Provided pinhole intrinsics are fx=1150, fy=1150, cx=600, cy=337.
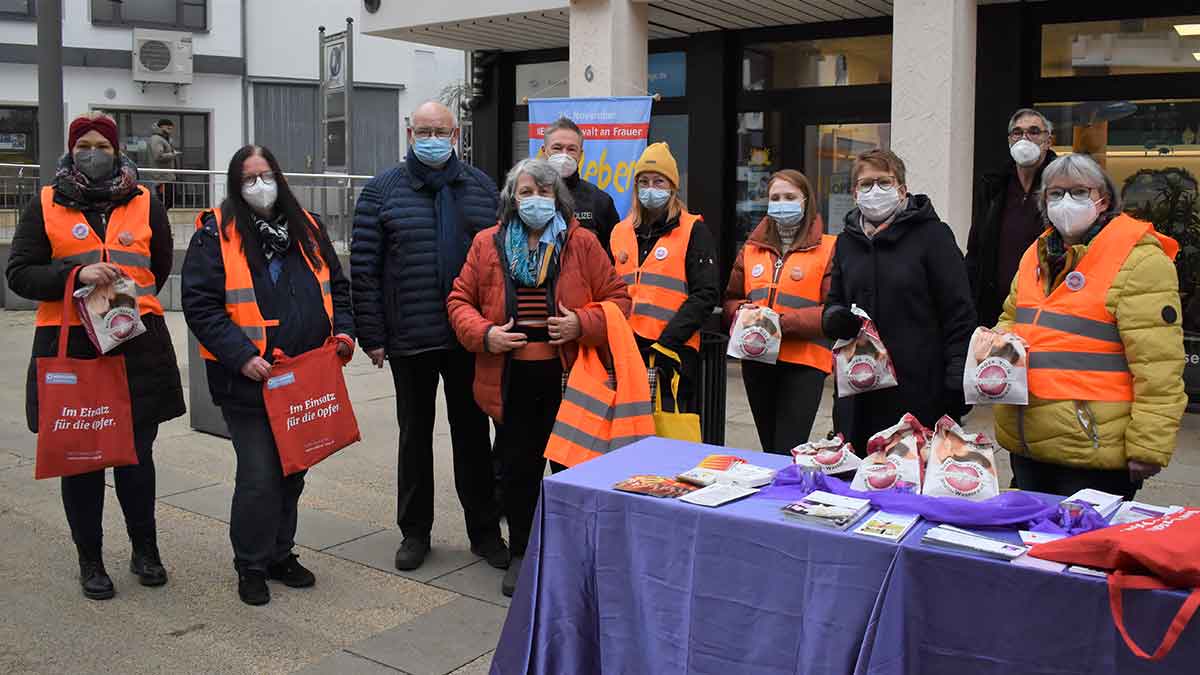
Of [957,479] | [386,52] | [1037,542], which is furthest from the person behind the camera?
[386,52]

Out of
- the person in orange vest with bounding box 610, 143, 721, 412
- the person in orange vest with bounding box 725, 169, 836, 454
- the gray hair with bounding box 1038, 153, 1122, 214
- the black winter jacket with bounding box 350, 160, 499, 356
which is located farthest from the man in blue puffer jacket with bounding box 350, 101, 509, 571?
the gray hair with bounding box 1038, 153, 1122, 214

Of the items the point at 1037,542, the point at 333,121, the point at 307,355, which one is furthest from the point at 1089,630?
the point at 333,121

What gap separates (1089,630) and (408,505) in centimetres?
343

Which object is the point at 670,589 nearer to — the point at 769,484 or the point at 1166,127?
the point at 769,484

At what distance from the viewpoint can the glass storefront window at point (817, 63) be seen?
10.3 m

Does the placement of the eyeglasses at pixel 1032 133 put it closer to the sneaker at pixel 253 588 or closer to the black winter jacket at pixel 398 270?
the black winter jacket at pixel 398 270

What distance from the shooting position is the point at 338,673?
418 centimetres

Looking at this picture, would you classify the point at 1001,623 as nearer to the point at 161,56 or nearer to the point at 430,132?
the point at 430,132

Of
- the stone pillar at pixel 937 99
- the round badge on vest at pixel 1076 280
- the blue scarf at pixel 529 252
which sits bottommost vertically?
the round badge on vest at pixel 1076 280

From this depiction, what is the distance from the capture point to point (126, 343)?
4.92m

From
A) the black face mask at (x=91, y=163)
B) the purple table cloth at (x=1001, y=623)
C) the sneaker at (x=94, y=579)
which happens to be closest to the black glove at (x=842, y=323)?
the purple table cloth at (x=1001, y=623)

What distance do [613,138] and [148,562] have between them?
171 inches

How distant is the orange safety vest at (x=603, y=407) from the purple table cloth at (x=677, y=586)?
30.7 inches

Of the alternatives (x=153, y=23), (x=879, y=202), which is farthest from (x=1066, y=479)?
(x=153, y=23)
